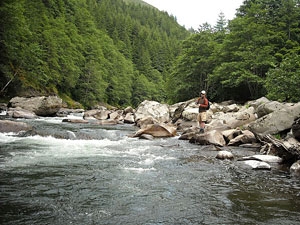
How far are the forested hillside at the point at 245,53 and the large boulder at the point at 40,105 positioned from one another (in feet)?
59.4

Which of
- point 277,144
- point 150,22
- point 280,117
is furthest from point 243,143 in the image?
point 150,22

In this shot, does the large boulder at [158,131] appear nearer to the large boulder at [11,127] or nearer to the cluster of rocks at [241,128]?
the cluster of rocks at [241,128]

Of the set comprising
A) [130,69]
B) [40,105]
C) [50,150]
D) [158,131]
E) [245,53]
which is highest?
[130,69]

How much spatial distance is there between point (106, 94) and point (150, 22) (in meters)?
104

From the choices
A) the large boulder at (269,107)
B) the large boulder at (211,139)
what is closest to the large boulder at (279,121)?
the large boulder at (211,139)

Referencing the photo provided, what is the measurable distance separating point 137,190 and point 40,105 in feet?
75.5

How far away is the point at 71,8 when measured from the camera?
229 feet

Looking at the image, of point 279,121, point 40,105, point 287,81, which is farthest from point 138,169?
point 40,105

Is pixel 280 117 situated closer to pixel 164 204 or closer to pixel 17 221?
pixel 164 204

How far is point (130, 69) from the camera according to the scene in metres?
81.9

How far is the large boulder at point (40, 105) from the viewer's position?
26.3 metres

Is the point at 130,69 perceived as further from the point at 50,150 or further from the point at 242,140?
the point at 50,150

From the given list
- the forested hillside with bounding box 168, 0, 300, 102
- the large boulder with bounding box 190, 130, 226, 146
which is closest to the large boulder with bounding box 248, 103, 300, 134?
the large boulder with bounding box 190, 130, 226, 146

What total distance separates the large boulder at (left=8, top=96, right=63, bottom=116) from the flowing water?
1719 centimetres
